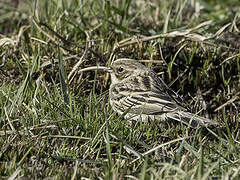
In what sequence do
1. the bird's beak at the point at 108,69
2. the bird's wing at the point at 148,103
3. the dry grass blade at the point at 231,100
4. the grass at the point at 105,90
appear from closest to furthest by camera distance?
the grass at the point at 105,90 < the bird's wing at the point at 148,103 < the dry grass blade at the point at 231,100 < the bird's beak at the point at 108,69

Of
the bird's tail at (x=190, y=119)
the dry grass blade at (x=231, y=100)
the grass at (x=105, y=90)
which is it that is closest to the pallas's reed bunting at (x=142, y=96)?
the bird's tail at (x=190, y=119)

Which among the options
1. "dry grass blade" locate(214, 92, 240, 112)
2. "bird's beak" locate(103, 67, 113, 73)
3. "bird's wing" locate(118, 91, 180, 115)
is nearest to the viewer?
"bird's wing" locate(118, 91, 180, 115)

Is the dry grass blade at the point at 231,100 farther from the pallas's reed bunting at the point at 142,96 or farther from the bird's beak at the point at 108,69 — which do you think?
the bird's beak at the point at 108,69

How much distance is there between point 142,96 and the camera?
6.03 meters

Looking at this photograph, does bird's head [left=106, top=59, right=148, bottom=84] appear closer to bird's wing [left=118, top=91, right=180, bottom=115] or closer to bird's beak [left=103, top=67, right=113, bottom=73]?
bird's beak [left=103, top=67, right=113, bottom=73]

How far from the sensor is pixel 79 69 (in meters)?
6.55

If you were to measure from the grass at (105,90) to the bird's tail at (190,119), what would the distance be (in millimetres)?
117

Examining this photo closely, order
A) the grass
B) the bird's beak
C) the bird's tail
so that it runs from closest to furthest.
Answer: the grass, the bird's tail, the bird's beak

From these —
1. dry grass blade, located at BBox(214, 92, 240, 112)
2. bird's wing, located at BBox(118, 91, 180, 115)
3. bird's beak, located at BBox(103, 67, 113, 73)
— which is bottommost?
dry grass blade, located at BBox(214, 92, 240, 112)

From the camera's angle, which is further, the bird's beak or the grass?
the bird's beak

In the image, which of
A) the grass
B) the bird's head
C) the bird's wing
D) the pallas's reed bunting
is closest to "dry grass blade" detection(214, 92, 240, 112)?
the grass

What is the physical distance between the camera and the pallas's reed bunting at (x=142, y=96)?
5.59m

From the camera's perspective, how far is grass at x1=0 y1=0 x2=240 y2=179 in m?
4.44

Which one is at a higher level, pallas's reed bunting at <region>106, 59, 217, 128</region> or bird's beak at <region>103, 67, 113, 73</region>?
bird's beak at <region>103, 67, 113, 73</region>
